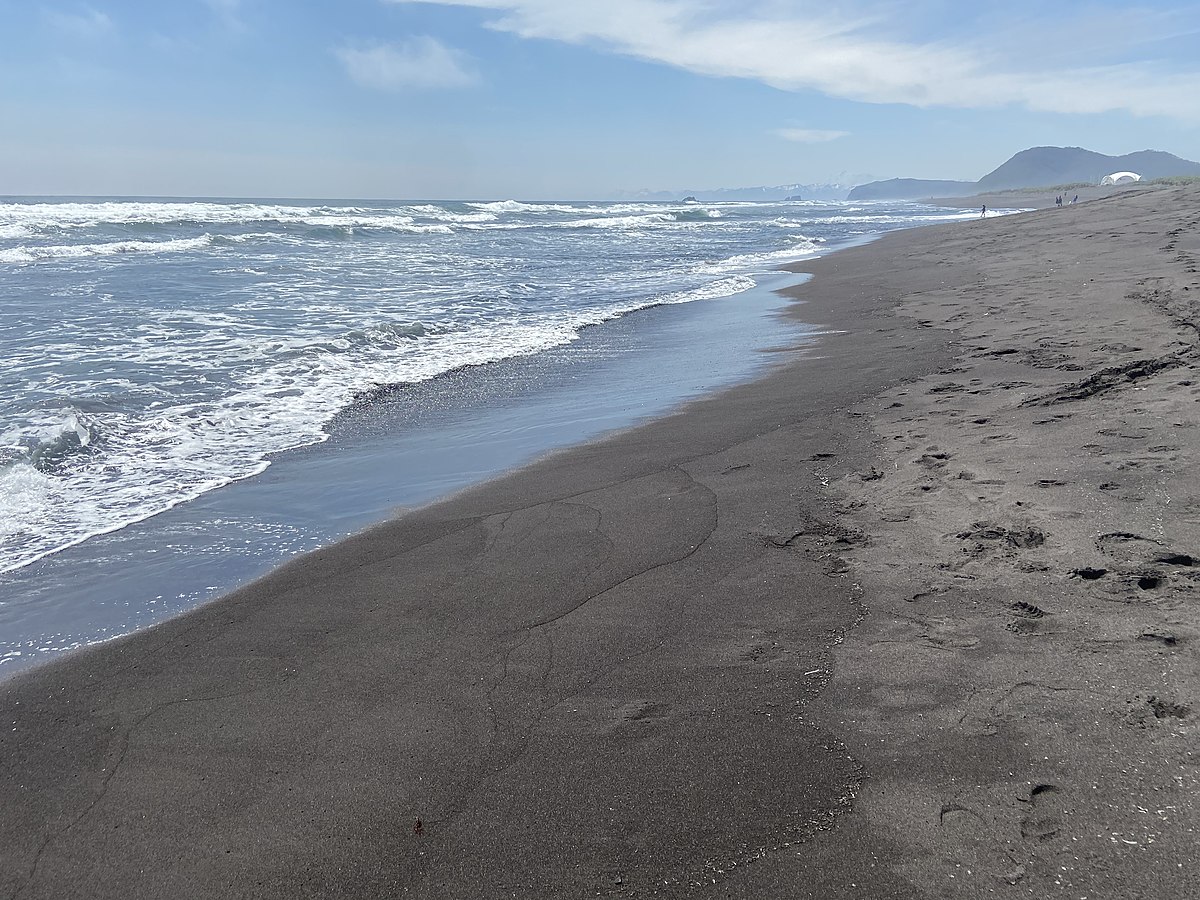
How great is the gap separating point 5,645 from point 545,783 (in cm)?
295

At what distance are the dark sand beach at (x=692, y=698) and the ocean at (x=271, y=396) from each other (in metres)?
0.77

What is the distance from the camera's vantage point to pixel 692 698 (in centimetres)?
285

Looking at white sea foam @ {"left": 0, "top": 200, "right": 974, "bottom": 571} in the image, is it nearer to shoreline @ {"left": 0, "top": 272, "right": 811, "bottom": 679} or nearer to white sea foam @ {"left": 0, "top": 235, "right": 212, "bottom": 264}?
white sea foam @ {"left": 0, "top": 235, "right": 212, "bottom": 264}

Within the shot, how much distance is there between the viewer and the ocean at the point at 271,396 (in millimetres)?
4625

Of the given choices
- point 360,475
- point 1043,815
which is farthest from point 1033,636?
point 360,475

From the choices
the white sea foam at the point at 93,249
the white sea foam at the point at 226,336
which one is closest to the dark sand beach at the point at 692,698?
the white sea foam at the point at 226,336

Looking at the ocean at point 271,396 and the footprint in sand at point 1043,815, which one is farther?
the ocean at point 271,396

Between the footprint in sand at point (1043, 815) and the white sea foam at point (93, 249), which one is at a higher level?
the white sea foam at point (93, 249)

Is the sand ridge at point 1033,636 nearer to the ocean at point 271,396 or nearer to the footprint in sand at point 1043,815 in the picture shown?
the footprint in sand at point 1043,815

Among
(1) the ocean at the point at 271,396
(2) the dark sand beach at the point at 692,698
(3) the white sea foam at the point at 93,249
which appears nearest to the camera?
(2) the dark sand beach at the point at 692,698

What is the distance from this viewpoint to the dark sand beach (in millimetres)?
2146

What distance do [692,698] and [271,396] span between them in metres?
6.71

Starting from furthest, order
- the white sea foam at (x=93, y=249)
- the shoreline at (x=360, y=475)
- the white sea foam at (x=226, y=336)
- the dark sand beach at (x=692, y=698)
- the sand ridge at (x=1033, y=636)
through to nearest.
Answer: the white sea foam at (x=93, y=249), the white sea foam at (x=226, y=336), the shoreline at (x=360, y=475), the dark sand beach at (x=692, y=698), the sand ridge at (x=1033, y=636)

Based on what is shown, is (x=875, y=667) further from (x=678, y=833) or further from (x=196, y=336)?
(x=196, y=336)
